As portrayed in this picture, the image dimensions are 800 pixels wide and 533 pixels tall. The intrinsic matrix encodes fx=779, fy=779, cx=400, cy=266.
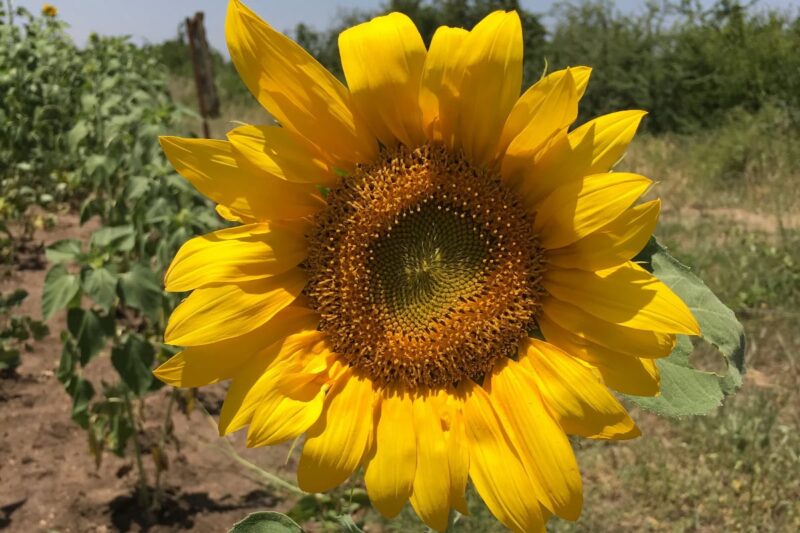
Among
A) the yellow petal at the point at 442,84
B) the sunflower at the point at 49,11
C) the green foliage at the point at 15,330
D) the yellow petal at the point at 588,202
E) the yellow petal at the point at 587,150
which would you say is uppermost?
the sunflower at the point at 49,11

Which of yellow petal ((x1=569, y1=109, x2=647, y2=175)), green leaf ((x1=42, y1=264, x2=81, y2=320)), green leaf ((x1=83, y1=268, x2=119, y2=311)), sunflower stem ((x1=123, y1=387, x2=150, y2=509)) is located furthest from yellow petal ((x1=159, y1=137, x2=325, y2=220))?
sunflower stem ((x1=123, y1=387, x2=150, y2=509))

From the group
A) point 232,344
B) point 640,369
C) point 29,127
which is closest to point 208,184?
point 232,344

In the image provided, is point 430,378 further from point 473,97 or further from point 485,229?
point 473,97

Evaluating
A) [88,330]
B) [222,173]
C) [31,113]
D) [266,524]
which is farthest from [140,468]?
[31,113]

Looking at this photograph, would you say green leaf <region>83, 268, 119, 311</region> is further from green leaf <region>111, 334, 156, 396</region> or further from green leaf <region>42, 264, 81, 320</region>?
green leaf <region>111, 334, 156, 396</region>

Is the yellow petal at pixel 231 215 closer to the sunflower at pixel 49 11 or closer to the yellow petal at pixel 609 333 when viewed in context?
the yellow petal at pixel 609 333

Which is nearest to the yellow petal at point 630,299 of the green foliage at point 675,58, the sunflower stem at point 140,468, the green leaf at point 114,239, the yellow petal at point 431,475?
the yellow petal at point 431,475

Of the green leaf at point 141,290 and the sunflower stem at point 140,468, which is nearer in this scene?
the green leaf at point 141,290
